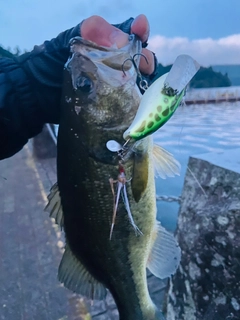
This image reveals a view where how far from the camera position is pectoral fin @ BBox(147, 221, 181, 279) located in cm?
144

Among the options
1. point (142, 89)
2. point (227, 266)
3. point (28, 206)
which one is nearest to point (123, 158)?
point (142, 89)

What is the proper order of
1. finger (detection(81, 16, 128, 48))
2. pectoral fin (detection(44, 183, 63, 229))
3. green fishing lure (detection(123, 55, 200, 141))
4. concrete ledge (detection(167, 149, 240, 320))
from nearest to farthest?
green fishing lure (detection(123, 55, 200, 141)) → finger (detection(81, 16, 128, 48)) → pectoral fin (detection(44, 183, 63, 229)) → concrete ledge (detection(167, 149, 240, 320))

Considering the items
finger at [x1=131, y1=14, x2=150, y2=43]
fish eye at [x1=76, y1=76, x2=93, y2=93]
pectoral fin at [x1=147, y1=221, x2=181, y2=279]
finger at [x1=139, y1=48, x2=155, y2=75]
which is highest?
finger at [x1=131, y1=14, x2=150, y2=43]

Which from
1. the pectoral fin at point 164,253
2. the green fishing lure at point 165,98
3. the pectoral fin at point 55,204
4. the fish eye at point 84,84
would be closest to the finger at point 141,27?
the fish eye at point 84,84

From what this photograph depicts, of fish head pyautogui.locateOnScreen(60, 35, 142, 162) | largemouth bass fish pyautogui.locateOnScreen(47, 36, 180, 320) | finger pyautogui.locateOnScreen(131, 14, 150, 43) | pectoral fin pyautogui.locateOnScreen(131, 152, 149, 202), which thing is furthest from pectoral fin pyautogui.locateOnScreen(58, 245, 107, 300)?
finger pyautogui.locateOnScreen(131, 14, 150, 43)

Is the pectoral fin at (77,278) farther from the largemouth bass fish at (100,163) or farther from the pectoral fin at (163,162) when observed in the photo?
the pectoral fin at (163,162)

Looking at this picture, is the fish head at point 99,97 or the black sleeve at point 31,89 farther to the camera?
the black sleeve at point 31,89

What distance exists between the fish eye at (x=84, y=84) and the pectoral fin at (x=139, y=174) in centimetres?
29

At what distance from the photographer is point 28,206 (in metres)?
4.94

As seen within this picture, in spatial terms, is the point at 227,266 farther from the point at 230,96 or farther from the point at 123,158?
the point at 230,96

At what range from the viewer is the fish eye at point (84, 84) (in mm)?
1219

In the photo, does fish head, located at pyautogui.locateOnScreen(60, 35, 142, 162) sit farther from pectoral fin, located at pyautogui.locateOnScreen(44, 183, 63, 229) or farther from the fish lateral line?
pectoral fin, located at pyautogui.locateOnScreen(44, 183, 63, 229)

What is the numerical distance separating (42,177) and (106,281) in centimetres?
513

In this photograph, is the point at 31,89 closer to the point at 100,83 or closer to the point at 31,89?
the point at 31,89
